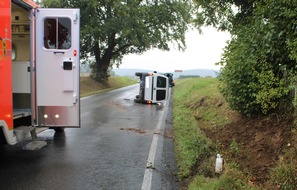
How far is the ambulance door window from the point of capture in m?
6.94

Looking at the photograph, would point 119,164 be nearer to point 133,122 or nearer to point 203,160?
point 203,160

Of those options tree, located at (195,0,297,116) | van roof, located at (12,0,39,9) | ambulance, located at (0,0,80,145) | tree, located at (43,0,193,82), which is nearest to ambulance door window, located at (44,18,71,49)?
ambulance, located at (0,0,80,145)

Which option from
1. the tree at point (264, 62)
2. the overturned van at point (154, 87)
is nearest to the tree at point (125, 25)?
the overturned van at point (154, 87)

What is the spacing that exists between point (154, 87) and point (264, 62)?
36.9ft

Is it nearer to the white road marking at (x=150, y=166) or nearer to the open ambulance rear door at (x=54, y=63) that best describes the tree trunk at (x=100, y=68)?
Answer: the white road marking at (x=150, y=166)

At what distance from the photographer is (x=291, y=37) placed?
6285 millimetres

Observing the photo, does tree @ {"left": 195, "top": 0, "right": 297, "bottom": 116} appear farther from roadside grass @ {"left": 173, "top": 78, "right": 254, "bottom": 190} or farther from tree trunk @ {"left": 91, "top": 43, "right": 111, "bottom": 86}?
tree trunk @ {"left": 91, "top": 43, "right": 111, "bottom": 86}

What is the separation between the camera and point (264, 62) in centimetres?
742

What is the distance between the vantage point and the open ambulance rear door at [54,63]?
22.7 ft

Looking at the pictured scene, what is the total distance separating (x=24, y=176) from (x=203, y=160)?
322 centimetres

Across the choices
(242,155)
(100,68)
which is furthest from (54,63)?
(100,68)

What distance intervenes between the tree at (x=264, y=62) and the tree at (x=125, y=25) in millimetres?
20986

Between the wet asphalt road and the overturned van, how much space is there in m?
7.90

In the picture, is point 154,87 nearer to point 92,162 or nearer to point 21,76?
point 21,76
